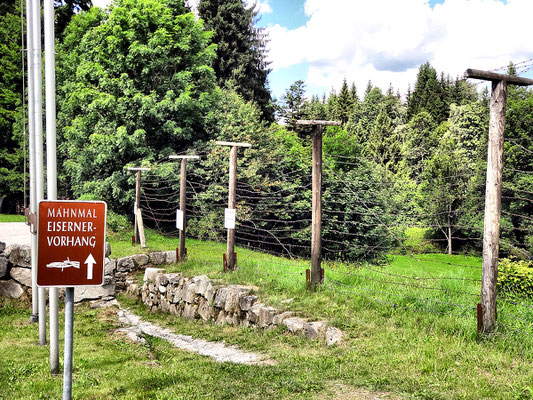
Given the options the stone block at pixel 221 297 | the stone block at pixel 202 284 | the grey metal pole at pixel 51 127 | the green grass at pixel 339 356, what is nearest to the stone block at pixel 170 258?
the stone block at pixel 202 284

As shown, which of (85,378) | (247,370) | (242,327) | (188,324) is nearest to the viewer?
(85,378)

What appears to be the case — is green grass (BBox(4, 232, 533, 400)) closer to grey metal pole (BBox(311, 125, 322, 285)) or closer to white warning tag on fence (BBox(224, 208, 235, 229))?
grey metal pole (BBox(311, 125, 322, 285))

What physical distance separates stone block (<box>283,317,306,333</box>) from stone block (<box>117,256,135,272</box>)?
9069mm

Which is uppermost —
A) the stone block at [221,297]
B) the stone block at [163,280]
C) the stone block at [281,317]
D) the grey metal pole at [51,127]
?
the grey metal pole at [51,127]

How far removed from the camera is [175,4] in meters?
25.4

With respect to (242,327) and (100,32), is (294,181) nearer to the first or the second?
(100,32)

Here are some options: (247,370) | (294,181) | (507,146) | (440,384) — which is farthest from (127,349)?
(507,146)

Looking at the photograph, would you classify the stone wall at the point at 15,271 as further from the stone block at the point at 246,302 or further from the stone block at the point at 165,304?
the stone block at the point at 246,302

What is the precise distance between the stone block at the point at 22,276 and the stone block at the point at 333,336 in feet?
27.0

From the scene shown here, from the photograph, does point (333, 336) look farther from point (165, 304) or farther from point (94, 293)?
point (94, 293)

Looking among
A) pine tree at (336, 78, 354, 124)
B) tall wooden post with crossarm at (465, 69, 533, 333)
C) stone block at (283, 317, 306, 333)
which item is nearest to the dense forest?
stone block at (283, 317, 306, 333)

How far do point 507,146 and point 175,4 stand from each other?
73.5 ft

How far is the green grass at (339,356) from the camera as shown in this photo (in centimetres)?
482

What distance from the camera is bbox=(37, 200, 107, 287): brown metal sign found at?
10.9ft
